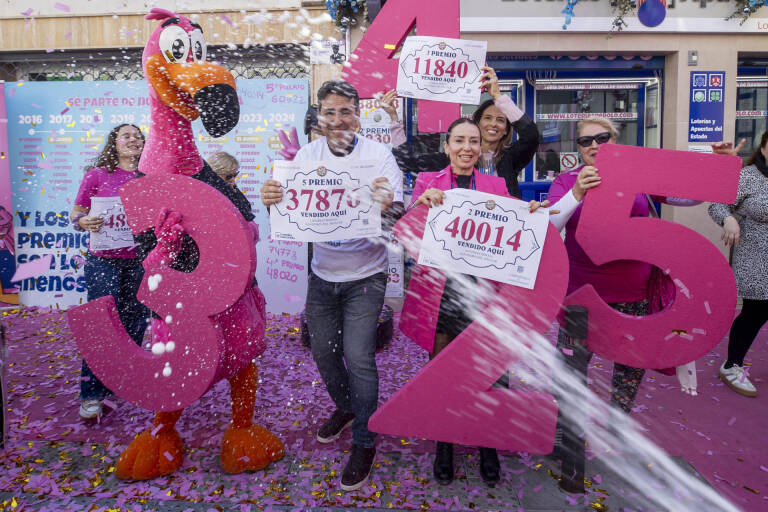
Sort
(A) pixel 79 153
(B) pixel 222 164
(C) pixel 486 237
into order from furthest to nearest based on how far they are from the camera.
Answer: (A) pixel 79 153
(B) pixel 222 164
(C) pixel 486 237

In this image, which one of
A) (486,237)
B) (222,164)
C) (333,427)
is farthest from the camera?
(222,164)

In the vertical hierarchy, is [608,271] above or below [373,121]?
below

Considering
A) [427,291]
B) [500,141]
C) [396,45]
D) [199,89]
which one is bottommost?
[427,291]

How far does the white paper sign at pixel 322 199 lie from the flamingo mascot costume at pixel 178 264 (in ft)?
0.78

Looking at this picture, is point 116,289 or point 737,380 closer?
point 116,289

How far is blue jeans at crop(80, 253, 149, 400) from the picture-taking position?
3084 millimetres

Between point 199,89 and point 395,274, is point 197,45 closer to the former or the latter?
point 199,89

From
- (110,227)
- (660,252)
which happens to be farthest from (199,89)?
(660,252)

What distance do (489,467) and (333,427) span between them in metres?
0.99

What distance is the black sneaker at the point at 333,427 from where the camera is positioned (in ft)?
9.59

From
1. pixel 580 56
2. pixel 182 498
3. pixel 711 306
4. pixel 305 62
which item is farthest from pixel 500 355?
pixel 580 56

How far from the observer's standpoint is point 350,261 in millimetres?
2541

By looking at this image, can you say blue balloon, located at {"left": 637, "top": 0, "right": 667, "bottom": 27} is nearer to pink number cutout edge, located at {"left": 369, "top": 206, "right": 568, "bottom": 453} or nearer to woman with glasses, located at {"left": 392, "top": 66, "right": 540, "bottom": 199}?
woman with glasses, located at {"left": 392, "top": 66, "right": 540, "bottom": 199}

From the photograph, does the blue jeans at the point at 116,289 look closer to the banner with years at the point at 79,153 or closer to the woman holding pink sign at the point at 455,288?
the woman holding pink sign at the point at 455,288
